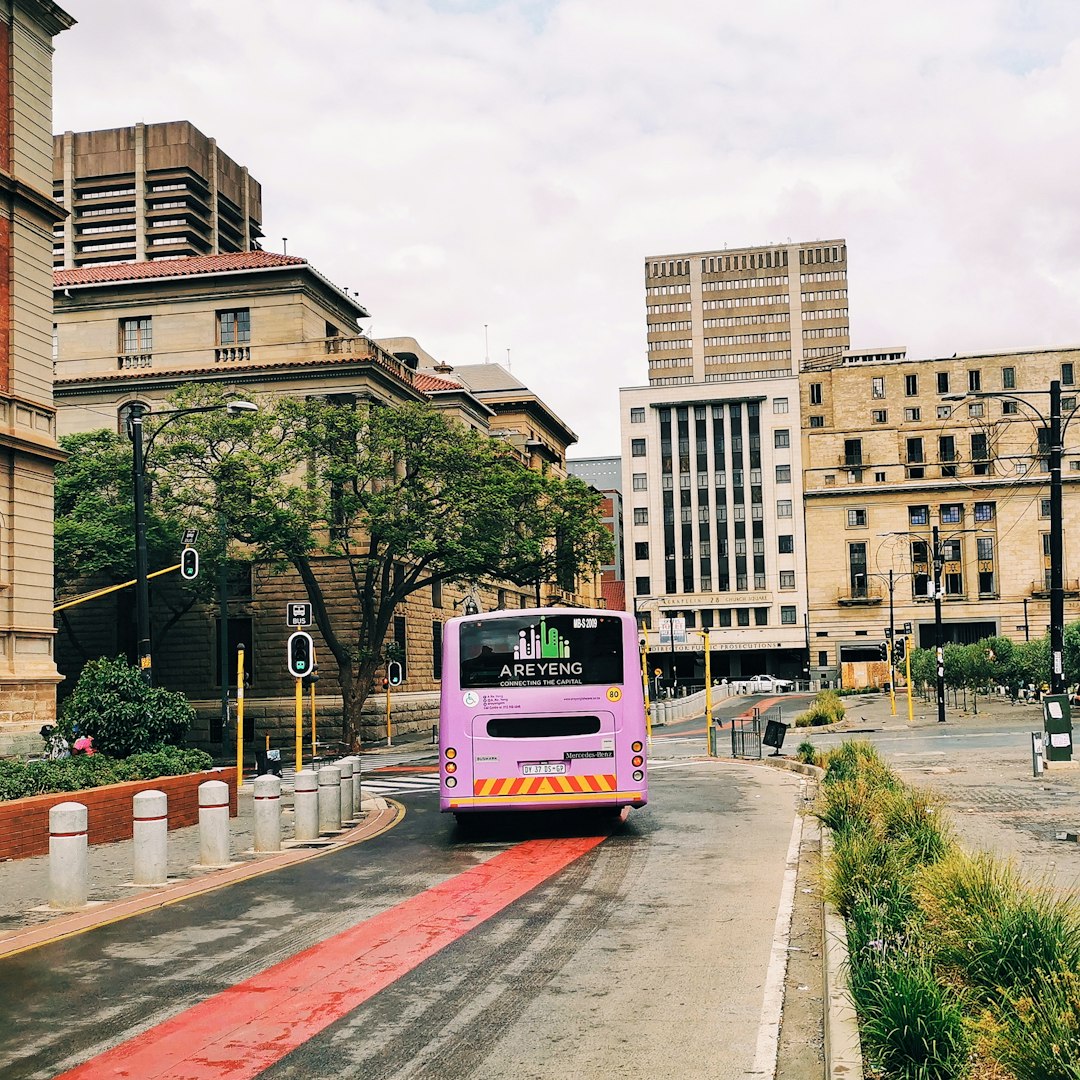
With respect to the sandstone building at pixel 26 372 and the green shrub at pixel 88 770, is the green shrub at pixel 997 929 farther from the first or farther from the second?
the sandstone building at pixel 26 372

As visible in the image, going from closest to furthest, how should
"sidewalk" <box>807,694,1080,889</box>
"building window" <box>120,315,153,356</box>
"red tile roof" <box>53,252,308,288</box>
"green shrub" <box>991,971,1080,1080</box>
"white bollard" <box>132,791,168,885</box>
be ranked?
1. "green shrub" <box>991,971,1080,1080</box>
2. "sidewalk" <box>807,694,1080,889</box>
3. "white bollard" <box>132,791,168,885</box>
4. "red tile roof" <box>53,252,308,288</box>
5. "building window" <box>120,315,153,356</box>

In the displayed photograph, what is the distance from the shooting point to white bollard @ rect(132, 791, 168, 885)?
44.1 feet

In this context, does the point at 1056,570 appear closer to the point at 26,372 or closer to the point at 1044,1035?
the point at 1044,1035

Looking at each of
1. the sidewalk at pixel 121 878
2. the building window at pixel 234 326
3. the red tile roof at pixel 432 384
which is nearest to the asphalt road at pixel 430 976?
the sidewalk at pixel 121 878

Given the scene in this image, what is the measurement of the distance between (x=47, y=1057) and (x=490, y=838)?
10339mm

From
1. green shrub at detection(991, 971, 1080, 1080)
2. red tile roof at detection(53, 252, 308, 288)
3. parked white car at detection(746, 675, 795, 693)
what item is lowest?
parked white car at detection(746, 675, 795, 693)

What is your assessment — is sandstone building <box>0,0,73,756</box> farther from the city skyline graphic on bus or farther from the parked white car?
the parked white car

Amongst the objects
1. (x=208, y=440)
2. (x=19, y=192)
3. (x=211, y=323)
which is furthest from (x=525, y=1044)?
(x=211, y=323)

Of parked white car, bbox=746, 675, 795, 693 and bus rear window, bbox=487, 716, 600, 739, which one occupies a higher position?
bus rear window, bbox=487, 716, 600, 739

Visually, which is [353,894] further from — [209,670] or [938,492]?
[938,492]

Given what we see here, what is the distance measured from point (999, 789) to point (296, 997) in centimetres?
1533

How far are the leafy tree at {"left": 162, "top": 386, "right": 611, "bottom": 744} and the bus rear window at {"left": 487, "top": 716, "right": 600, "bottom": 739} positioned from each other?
26385 millimetres

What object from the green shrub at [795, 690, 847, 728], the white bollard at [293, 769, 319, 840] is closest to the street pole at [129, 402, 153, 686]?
the white bollard at [293, 769, 319, 840]

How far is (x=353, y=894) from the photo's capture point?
12.6 meters
